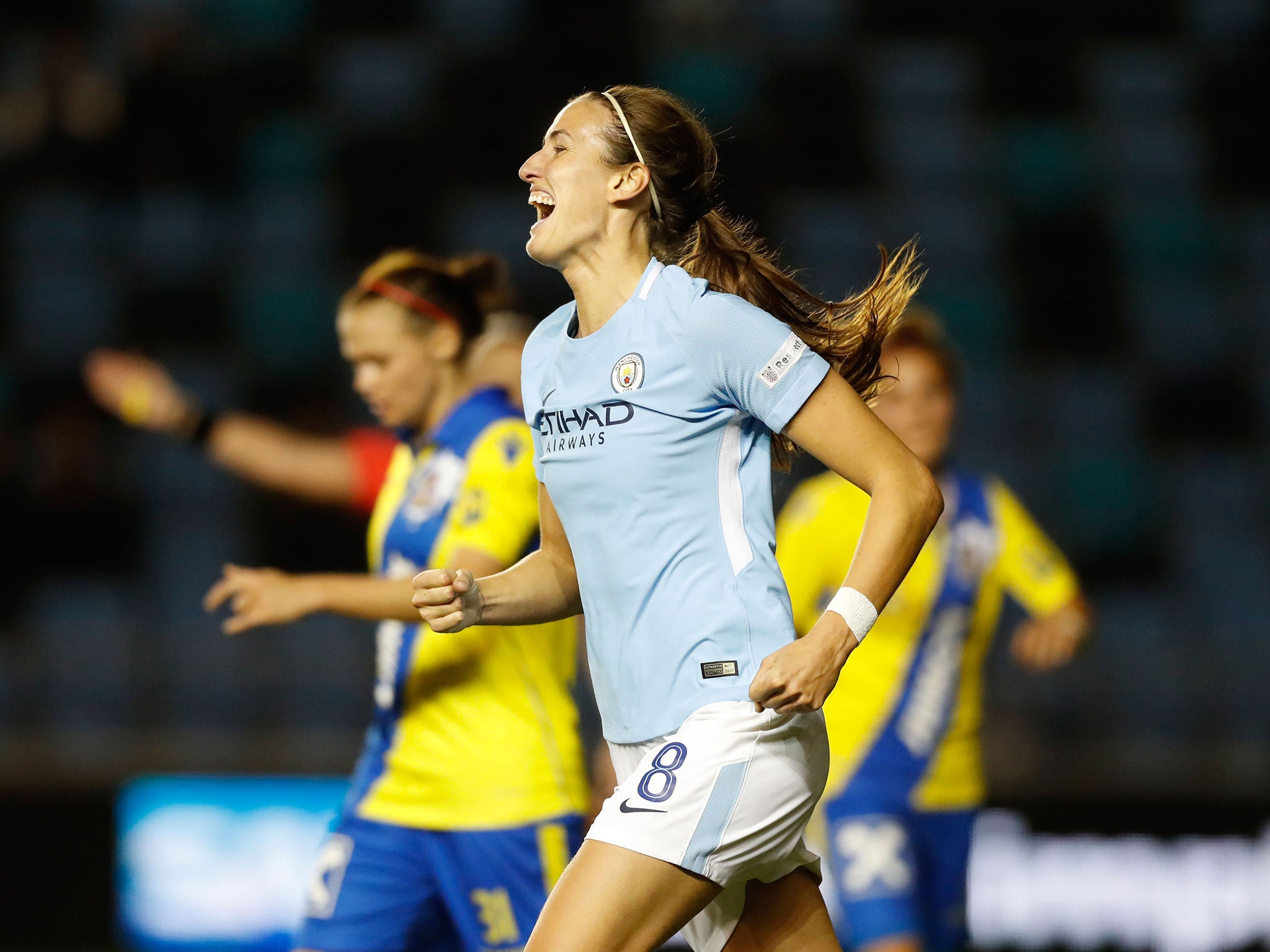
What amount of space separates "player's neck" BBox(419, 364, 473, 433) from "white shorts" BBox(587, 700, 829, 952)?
166 centimetres

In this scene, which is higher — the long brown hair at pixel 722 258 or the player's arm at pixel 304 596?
the long brown hair at pixel 722 258

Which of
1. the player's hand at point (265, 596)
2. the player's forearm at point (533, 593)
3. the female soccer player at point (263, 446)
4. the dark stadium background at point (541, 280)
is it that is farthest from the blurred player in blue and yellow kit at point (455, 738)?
the dark stadium background at point (541, 280)

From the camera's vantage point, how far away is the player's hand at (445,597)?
2.88m

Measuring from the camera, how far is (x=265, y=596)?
354 centimetres

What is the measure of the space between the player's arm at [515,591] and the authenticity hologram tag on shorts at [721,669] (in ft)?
1.39

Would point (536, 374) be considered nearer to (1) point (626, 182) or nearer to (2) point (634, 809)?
(1) point (626, 182)

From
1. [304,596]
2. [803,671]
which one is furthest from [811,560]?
[803,671]

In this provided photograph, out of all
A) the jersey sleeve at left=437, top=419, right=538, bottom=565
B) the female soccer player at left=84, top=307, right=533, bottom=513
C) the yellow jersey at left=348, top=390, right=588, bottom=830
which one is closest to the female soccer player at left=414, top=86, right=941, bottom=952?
the jersey sleeve at left=437, top=419, right=538, bottom=565

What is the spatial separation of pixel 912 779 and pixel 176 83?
8.35m

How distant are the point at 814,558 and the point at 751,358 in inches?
98.0

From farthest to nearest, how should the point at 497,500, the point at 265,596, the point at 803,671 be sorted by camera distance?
1. the point at 497,500
2. the point at 265,596
3. the point at 803,671

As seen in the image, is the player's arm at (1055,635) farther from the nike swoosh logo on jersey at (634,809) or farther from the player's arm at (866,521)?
the nike swoosh logo on jersey at (634,809)

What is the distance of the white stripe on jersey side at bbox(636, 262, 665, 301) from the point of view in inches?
116

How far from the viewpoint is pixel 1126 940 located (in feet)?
23.8
